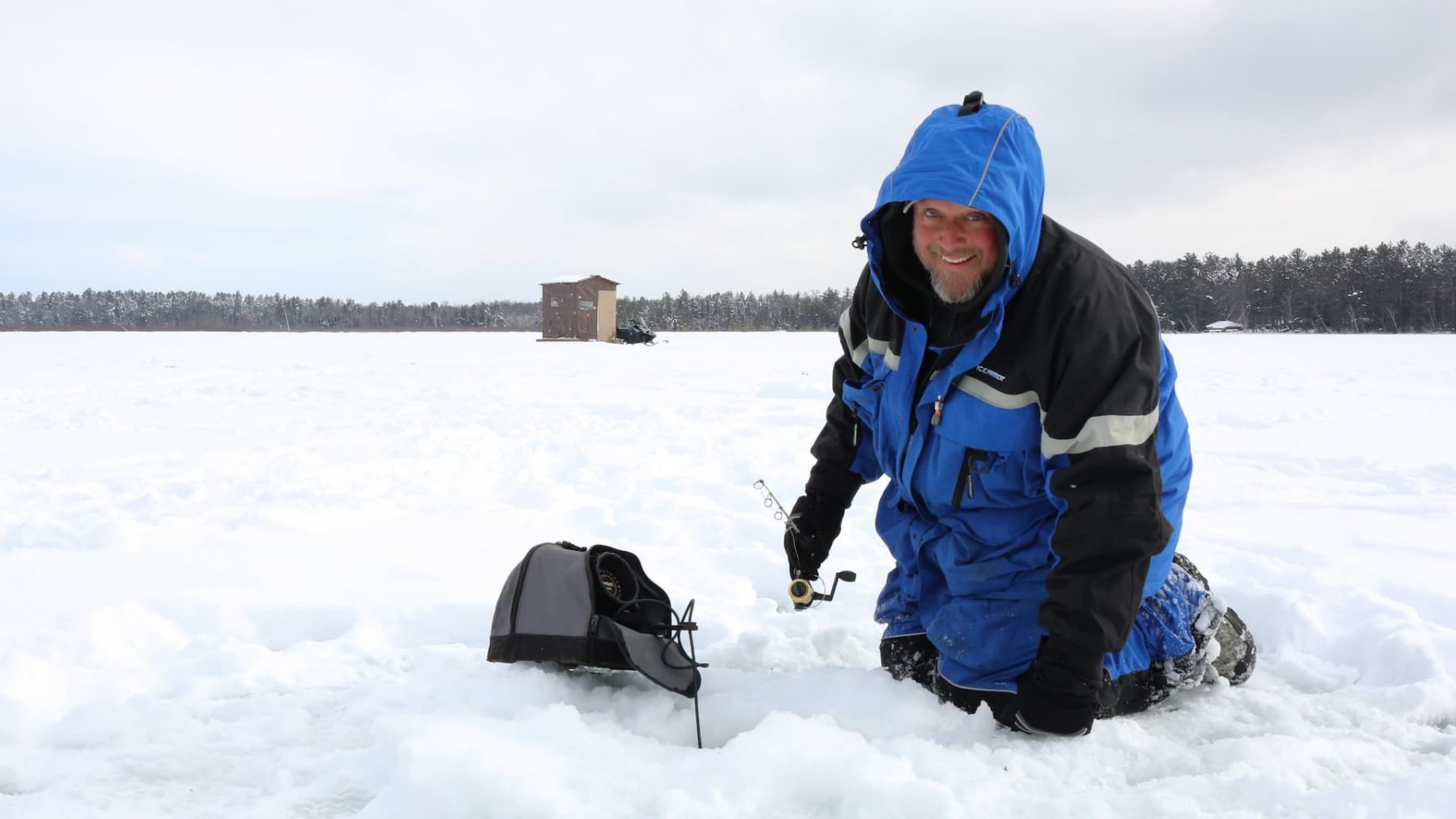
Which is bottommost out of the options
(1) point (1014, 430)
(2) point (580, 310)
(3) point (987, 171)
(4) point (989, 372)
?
(1) point (1014, 430)

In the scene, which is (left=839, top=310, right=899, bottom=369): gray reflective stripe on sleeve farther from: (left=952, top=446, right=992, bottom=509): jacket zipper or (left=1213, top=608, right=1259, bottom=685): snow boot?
(left=1213, top=608, right=1259, bottom=685): snow boot

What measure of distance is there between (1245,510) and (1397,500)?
1.01 metres

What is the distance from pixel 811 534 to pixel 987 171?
1288mm

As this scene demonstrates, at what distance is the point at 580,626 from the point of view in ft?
7.24

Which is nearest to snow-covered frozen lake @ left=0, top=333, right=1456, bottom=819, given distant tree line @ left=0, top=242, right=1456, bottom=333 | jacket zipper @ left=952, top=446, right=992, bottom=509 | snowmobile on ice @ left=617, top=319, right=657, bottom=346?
jacket zipper @ left=952, top=446, right=992, bottom=509

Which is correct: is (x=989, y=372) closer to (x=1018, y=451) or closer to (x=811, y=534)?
(x=1018, y=451)

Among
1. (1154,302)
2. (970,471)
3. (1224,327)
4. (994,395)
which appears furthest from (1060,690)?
(1224,327)

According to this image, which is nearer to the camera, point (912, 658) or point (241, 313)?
point (912, 658)

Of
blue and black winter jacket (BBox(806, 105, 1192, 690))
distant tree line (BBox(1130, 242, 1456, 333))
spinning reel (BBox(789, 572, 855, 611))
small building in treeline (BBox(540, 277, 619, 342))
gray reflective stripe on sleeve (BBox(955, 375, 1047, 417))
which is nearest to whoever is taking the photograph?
blue and black winter jacket (BBox(806, 105, 1192, 690))

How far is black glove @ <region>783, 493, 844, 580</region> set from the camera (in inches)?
107

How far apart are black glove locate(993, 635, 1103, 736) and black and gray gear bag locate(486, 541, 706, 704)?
0.82 meters

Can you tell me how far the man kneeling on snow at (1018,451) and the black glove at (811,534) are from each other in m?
0.19

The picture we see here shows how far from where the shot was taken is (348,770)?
185 cm

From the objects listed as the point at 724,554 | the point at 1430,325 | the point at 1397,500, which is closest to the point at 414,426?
the point at 724,554
